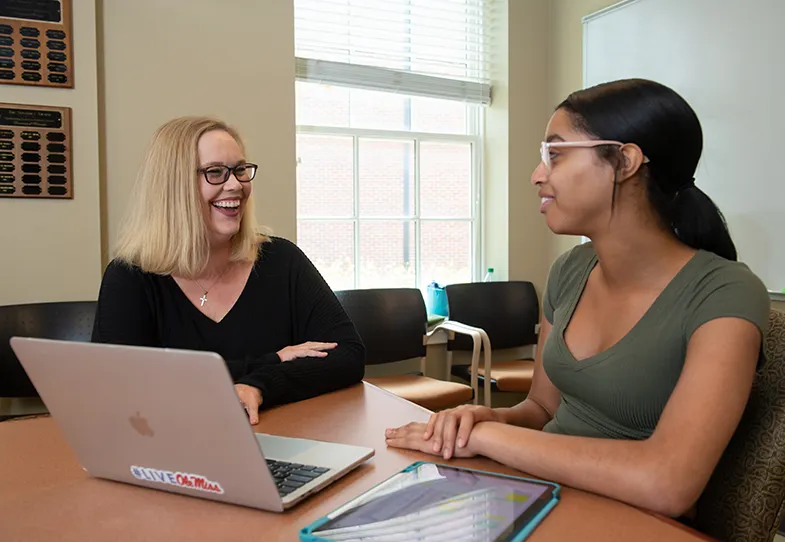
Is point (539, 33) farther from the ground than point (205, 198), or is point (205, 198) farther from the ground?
point (539, 33)

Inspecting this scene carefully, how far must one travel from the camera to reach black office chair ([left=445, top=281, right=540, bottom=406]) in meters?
3.58

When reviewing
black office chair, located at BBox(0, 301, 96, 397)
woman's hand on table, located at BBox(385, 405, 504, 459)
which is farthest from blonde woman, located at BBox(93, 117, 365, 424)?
black office chair, located at BBox(0, 301, 96, 397)

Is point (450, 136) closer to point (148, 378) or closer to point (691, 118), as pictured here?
point (691, 118)

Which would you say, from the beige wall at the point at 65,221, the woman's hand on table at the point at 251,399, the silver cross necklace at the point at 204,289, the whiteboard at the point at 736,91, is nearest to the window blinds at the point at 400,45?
the whiteboard at the point at 736,91

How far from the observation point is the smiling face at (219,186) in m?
1.82

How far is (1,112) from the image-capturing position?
2.64m

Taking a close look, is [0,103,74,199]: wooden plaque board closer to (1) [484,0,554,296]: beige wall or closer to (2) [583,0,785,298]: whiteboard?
(1) [484,0,554,296]: beige wall

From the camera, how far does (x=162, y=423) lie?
86 cm

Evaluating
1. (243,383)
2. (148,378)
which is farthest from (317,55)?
(148,378)

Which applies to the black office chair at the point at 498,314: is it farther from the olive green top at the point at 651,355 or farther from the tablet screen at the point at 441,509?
the tablet screen at the point at 441,509

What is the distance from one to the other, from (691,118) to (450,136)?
9.44ft

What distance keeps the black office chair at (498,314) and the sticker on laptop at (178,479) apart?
8.38ft

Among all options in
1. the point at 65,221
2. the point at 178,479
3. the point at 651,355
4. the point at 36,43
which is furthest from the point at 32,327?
the point at 651,355

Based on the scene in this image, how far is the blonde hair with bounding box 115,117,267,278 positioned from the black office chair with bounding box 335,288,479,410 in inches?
57.8
